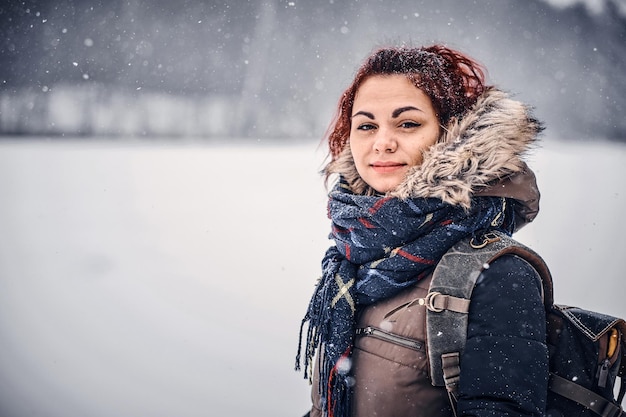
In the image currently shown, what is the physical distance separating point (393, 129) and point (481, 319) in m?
0.57

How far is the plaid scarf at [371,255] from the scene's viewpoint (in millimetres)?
1016

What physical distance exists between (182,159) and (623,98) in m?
5.91

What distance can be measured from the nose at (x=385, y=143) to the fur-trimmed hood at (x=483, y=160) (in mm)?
98

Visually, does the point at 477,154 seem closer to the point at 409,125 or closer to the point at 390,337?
the point at 409,125

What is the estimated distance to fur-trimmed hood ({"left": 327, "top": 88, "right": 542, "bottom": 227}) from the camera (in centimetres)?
100

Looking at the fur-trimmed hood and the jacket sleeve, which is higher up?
the fur-trimmed hood

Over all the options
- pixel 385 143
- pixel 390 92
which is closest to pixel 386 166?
pixel 385 143

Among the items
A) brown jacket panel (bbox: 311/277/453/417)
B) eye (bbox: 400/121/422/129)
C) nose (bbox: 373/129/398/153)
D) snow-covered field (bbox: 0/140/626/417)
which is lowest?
snow-covered field (bbox: 0/140/626/417)

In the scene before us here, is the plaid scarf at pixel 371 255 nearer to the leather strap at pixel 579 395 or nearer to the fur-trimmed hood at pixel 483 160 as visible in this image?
the fur-trimmed hood at pixel 483 160

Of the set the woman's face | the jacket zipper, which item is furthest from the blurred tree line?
the jacket zipper

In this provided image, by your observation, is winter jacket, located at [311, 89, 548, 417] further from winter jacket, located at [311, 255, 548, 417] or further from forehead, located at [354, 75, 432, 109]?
forehead, located at [354, 75, 432, 109]

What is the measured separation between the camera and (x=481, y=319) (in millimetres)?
867

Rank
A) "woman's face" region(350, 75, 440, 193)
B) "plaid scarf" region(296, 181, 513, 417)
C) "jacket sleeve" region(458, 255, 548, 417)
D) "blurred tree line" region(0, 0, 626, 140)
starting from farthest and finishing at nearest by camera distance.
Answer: "blurred tree line" region(0, 0, 626, 140) → "woman's face" region(350, 75, 440, 193) → "plaid scarf" region(296, 181, 513, 417) → "jacket sleeve" region(458, 255, 548, 417)

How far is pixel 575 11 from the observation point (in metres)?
5.24
